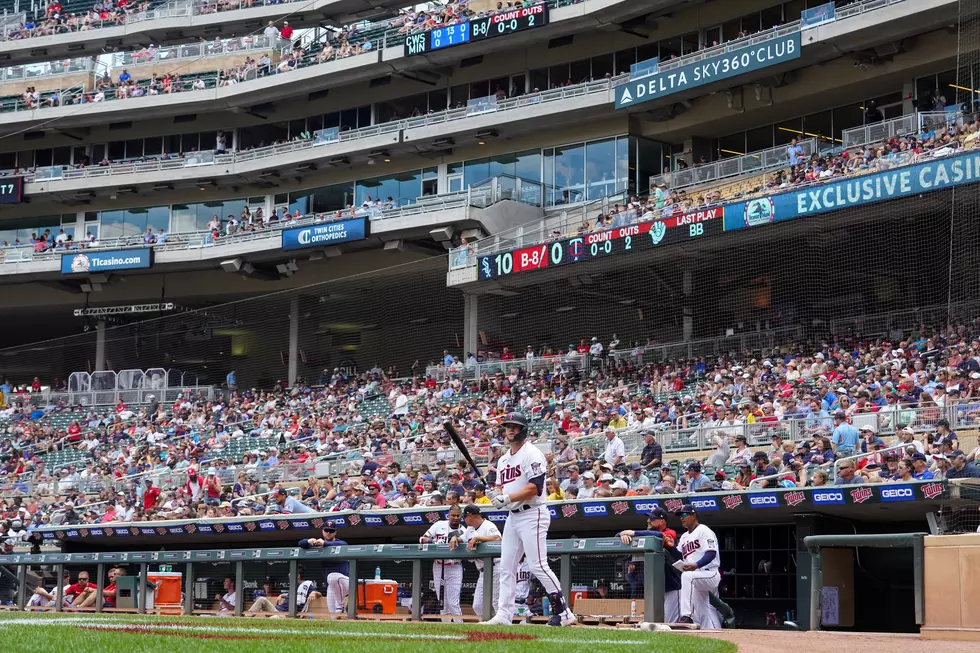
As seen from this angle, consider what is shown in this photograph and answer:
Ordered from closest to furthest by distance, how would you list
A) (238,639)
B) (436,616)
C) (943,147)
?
(238,639), (436,616), (943,147)

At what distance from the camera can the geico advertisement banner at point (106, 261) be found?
125 feet

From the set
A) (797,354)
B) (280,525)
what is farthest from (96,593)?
(797,354)

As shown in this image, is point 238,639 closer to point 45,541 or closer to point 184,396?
point 45,541

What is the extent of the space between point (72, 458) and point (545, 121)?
1551 cm

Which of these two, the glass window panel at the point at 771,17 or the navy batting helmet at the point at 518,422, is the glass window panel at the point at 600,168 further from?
the navy batting helmet at the point at 518,422

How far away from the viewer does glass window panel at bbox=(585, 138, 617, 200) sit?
110 ft

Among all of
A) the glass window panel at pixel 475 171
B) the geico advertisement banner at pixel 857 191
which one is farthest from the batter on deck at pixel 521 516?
→ the glass window panel at pixel 475 171

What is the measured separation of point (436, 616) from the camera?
11.2 m

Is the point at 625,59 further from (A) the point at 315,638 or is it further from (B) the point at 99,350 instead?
(A) the point at 315,638

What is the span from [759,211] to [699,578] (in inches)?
606

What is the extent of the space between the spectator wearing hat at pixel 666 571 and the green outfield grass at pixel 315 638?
156 centimetres

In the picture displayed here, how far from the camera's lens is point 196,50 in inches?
1647

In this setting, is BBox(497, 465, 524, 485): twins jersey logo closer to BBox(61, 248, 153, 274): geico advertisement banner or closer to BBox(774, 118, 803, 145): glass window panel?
BBox(774, 118, 803, 145): glass window panel

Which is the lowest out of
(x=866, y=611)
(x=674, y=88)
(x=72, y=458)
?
(x=866, y=611)
